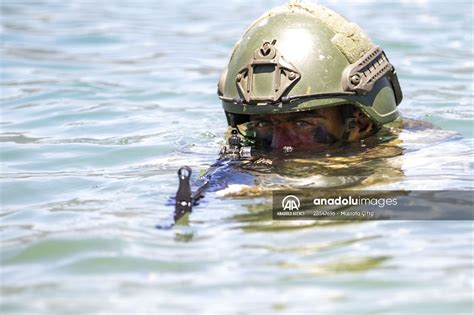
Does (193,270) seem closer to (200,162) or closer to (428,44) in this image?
(200,162)

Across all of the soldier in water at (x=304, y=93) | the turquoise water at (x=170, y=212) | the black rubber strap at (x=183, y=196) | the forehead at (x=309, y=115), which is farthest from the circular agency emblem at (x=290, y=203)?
the forehead at (x=309, y=115)

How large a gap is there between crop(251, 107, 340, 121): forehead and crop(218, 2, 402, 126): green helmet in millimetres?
165

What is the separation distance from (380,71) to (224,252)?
2.37m

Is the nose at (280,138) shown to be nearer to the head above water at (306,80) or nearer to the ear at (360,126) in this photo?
the head above water at (306,80)

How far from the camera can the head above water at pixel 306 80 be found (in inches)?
256

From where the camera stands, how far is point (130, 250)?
16.6 feet

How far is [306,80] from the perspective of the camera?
6.54 meters

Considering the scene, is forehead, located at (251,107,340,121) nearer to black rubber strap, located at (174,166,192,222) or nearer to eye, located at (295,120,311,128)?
eye, located at (295,120,311,128)

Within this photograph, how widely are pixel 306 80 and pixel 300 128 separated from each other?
37 cm

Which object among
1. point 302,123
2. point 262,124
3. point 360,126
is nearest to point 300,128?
point 302,123

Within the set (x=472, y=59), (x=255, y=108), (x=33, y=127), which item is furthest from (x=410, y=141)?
(x=472, y=59)

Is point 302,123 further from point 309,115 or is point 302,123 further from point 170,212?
point 170,212

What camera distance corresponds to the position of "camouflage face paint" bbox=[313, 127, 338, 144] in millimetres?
6770

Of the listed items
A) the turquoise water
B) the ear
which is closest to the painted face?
the ear
